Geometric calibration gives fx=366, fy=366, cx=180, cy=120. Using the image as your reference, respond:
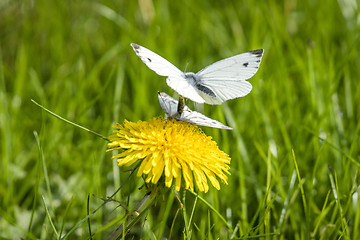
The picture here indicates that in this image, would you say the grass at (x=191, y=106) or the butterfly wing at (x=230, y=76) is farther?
the grass at (x=191, y=106)

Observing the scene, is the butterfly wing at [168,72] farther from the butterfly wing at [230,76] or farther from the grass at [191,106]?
the grass at [191,106]

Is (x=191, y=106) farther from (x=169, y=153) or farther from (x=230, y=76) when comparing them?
(x=169, y=153)

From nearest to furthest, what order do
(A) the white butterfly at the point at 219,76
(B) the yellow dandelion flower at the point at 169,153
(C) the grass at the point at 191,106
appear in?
(B) the yellow dandelion flower at the point at 169,153 < (A) the white butterfly at the point at 219,76 < (C) the grass at the point at 191,106

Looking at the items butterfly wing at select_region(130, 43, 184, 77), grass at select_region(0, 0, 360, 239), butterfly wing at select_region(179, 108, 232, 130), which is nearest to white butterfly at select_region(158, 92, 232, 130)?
butterfly wing at select_region(179, 108, 232, 130)

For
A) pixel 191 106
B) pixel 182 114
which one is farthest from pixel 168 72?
pixel 191 106

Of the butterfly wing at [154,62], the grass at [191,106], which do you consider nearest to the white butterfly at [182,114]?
the butterfly wing at [154,62]
